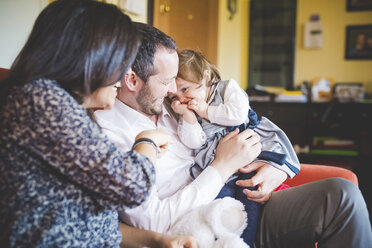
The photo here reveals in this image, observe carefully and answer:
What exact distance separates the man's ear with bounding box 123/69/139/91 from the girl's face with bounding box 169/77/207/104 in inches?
8.2

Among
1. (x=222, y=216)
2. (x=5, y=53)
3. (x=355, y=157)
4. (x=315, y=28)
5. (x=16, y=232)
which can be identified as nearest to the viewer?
(x=16, y=232)

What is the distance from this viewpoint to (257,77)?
448 centimetres

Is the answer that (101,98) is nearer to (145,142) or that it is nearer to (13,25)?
(145,142)

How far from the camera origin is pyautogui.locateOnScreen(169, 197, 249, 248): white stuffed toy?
39.0 inches

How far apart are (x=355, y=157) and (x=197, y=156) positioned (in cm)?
289

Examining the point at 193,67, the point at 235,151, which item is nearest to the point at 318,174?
the point at 235,151

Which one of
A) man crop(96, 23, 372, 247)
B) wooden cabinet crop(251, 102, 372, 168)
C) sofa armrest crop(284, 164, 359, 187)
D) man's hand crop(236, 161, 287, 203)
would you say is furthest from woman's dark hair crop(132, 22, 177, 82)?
wooden cabinet crop(251, 102, 372, 168)

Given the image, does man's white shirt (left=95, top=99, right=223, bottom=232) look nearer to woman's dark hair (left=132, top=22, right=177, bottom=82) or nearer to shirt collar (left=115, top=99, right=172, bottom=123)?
shirt collar (left=115, top=99, right=172, bottom=123)

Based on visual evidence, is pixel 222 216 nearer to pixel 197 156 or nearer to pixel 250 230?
pixel 250 230

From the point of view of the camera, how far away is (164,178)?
1.29 meters

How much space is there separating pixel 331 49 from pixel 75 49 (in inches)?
163

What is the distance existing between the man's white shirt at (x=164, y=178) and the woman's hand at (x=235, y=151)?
58 mm

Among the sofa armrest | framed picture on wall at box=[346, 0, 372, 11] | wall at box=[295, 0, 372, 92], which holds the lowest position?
the sofa armrest

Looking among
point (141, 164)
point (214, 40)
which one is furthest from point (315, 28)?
point (141, 164)
